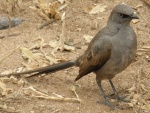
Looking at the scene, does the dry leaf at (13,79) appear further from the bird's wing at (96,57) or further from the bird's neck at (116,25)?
the bird's neck at (116,25)

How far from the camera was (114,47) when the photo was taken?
22.0 feet

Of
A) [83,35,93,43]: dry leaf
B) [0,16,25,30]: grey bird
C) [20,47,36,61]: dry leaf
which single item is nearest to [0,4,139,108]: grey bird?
[20,47,36,61]: dry leaf

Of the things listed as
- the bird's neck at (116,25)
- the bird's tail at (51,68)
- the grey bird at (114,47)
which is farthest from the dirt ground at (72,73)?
the bird's neck at (116,25)

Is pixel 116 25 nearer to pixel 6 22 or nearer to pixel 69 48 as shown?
pixel 69 48

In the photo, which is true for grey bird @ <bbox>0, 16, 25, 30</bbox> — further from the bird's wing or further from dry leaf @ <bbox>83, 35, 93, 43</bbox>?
the bird's wing

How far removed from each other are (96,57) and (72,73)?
0.96 metres

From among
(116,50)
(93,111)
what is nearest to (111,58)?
(116,50)

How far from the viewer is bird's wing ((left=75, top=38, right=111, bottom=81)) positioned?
676 cm

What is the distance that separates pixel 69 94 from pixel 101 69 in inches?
23.3

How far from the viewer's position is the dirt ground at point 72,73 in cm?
679

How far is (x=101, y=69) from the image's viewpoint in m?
6.98

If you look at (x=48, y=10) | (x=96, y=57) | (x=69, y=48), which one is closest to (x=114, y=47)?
(x=96, y=57)

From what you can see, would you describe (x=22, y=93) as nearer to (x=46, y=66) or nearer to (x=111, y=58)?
(x=46, y=66)

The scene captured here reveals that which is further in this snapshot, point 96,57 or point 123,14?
point 96,57
